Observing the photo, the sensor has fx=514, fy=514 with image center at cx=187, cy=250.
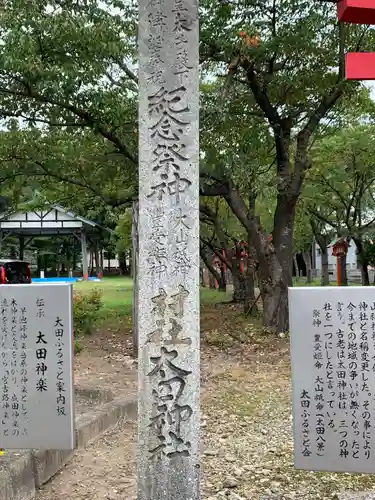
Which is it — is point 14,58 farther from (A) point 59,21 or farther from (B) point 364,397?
(B) point 364,397

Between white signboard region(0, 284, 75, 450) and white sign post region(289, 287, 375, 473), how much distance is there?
1430 mm

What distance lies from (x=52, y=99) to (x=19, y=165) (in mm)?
2837

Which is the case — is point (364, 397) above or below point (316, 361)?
below

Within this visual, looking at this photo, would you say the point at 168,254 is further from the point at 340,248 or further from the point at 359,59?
the point at 340,248

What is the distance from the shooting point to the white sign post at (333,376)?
305cm

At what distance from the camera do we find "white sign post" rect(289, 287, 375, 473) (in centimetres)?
305

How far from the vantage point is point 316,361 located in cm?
308

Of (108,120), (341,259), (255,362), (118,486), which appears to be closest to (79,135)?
(108,120)

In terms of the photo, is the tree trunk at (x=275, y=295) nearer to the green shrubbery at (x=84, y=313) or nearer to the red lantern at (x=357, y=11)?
the green shrubbery at (x=84, y=313)

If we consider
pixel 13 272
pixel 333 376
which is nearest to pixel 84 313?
pixel 13 272

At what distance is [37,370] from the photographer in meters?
3.31

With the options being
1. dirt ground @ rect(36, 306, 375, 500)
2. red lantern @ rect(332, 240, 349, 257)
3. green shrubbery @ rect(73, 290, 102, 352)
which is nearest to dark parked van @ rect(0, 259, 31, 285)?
green shrubbery @ rect(73, 290, 102, 352)

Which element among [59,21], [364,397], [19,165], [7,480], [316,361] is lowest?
[7,480]

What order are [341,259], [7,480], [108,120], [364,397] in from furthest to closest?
[341,259], [108,120], [7,480], [364,397]
